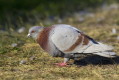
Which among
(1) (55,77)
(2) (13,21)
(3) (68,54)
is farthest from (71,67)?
(2) (13,21)

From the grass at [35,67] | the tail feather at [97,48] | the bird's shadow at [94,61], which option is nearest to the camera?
the grass at [35,67]

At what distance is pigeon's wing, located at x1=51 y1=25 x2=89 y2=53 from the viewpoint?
18.7 ft

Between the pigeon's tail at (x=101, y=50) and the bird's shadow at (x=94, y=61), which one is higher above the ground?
the pigeon's tail at (x=101, y=50)

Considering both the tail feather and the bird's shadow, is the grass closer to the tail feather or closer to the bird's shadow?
the bird's shadow

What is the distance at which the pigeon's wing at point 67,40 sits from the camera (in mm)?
5707

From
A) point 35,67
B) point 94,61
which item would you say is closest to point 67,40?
point 35,67

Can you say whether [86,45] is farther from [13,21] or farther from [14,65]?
[13,21]

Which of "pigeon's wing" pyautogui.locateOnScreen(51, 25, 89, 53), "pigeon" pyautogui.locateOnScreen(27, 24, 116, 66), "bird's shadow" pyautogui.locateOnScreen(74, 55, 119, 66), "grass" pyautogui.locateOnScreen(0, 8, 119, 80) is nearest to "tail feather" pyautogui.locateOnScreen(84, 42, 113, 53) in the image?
"pigeon" pyautogui.locateOnScreen(27, 24, 116, 66)

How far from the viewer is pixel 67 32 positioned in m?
5.74

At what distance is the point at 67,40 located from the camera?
5.75 meters

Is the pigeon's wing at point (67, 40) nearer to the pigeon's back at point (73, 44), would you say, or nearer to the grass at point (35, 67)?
the pigeon's back at point (73, 44)

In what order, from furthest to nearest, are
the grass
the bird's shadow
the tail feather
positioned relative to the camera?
the bird's shadow < the tail feather < the grass

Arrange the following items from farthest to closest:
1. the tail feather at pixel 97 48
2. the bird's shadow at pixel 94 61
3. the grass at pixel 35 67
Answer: the bird's shadow at pixel 94 61 → the tail feather at pixel 97 48 → the grass at pixel 35 67

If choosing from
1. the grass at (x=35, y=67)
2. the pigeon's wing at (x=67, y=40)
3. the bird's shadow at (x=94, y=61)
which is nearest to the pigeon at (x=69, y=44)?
the pigeon's wing at (x=67, y=40)
